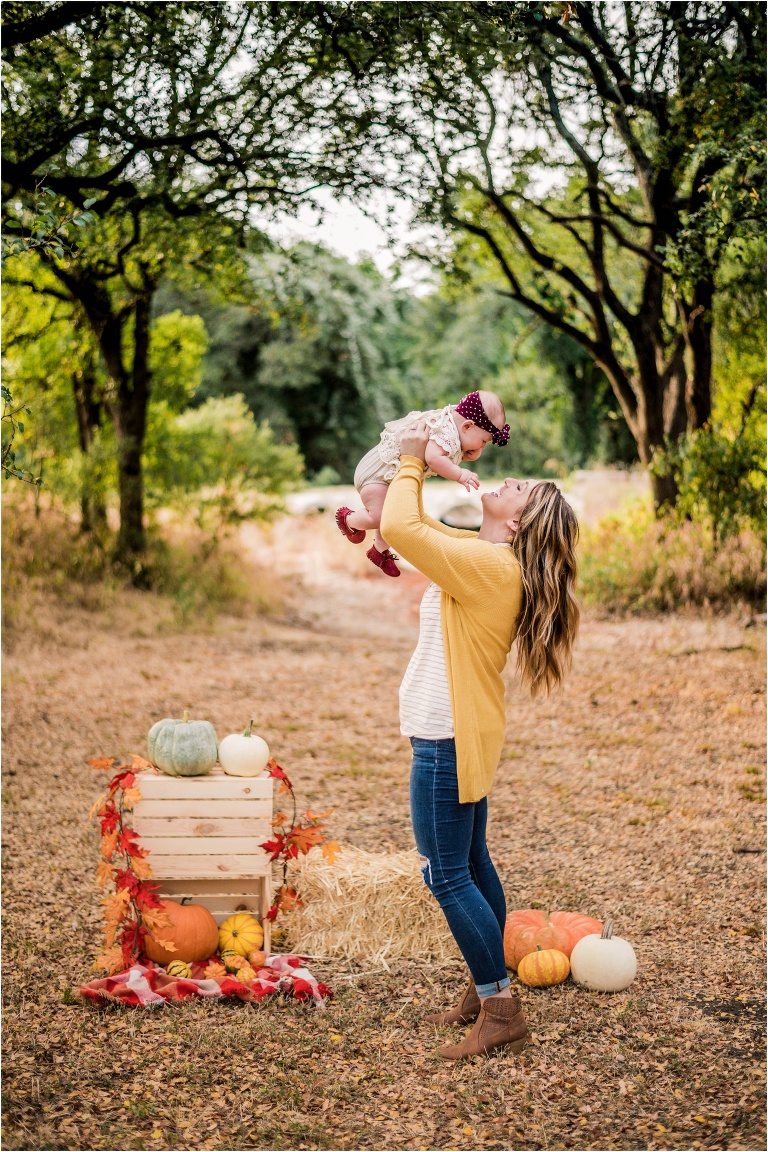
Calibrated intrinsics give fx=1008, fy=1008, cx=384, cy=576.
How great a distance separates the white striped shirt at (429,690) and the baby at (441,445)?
22cm

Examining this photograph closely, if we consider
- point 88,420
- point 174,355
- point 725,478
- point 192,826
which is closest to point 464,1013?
point 192,826

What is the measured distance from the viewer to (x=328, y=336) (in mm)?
26156

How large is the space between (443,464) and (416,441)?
112mm

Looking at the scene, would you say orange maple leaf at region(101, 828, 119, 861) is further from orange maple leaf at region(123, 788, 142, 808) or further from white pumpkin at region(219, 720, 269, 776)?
white pumpkin at region(219, 720, 269, 776)

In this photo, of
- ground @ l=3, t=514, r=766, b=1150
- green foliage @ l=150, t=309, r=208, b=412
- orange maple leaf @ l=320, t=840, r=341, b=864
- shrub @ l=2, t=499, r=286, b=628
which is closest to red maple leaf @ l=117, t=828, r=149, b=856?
ground @ l=3, t=514, r=766, b=1150

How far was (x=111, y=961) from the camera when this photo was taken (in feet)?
11.5

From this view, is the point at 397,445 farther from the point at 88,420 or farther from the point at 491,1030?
the point at 88,420

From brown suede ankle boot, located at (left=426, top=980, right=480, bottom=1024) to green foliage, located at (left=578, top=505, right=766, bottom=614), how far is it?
685 cm

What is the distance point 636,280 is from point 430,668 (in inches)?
479

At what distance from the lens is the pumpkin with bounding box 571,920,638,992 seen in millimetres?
3473

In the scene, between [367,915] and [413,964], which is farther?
[367,915]

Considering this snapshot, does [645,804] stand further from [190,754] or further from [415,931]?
[190,754]

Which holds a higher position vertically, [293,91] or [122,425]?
[293,91]

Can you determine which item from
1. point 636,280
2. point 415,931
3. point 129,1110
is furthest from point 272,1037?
point 636,280
